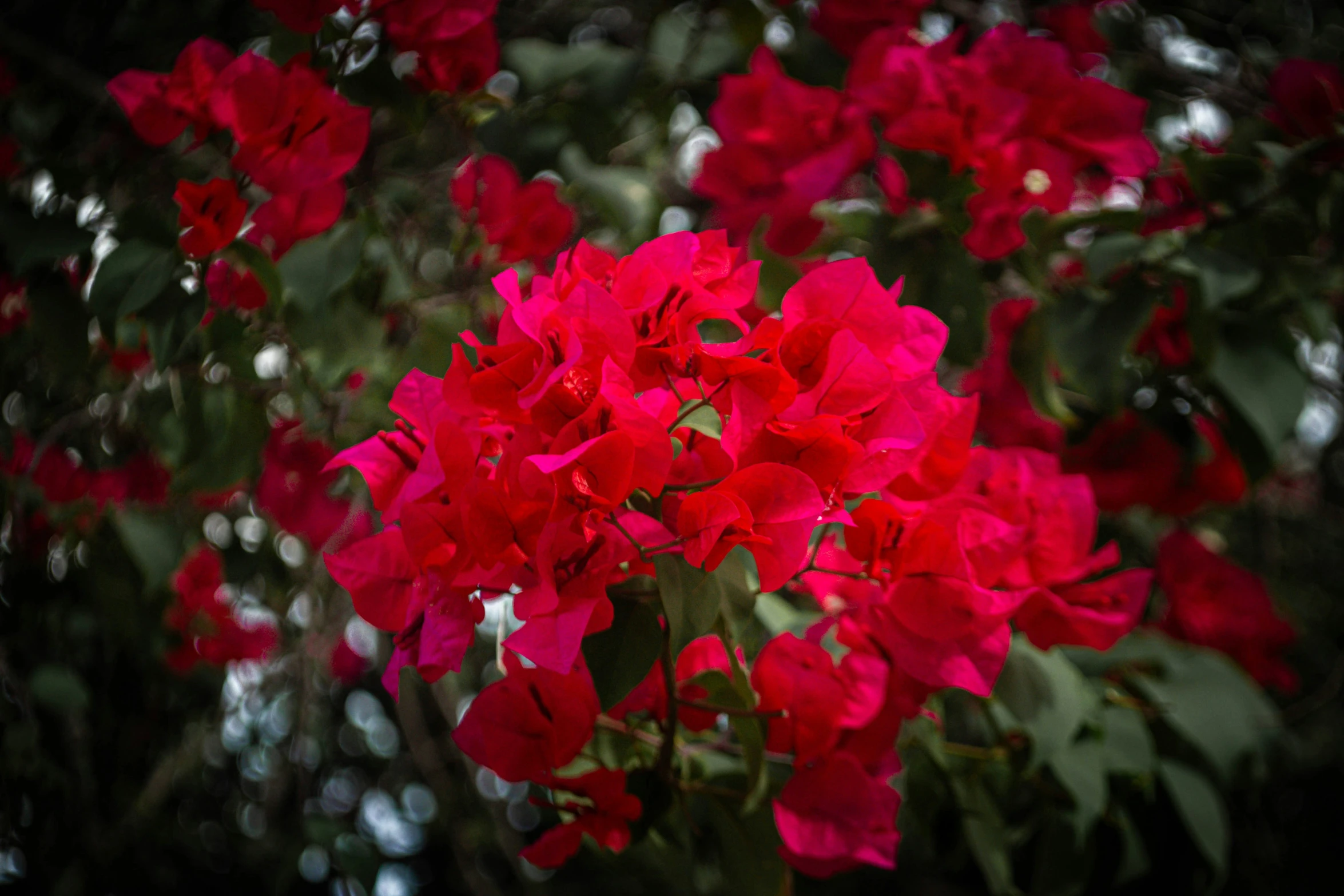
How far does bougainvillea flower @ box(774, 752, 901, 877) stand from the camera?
45 centimetres

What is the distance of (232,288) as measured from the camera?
68 centimetres

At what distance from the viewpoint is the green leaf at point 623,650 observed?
0.40m

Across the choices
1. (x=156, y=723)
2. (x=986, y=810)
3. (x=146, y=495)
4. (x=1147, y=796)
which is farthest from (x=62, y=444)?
(x=1147, y=796)

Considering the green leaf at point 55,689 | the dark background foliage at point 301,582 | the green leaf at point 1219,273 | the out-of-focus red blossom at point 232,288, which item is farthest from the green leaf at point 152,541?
the green leaf at point 1219,273

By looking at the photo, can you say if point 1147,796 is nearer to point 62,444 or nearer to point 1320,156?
point 1320,156

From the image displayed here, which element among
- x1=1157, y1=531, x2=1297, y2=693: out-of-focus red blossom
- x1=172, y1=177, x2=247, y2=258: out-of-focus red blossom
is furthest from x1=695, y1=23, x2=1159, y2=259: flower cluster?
x1=1157, y1=531, x2=1297, y2=693: out-of-focus red blossom

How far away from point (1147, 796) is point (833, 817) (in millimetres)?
469

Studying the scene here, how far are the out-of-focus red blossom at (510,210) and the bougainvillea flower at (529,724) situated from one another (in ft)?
1.59

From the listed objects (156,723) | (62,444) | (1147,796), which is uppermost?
(62,444)

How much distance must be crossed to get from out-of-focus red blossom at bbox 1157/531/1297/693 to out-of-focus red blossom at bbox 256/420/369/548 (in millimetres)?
980

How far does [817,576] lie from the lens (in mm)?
533

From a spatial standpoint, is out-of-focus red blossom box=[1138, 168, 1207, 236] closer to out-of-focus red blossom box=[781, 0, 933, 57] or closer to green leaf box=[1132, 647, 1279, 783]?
out-of-focus red blossom box=[781, 0, 933, 57]

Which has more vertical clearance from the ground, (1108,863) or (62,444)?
(62,444)

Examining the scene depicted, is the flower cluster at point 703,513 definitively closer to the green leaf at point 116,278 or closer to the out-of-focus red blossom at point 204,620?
the green leaf at point 116,278
